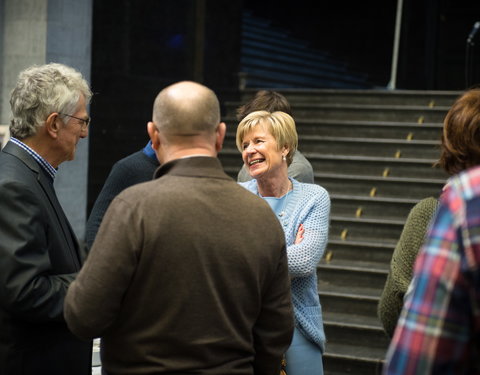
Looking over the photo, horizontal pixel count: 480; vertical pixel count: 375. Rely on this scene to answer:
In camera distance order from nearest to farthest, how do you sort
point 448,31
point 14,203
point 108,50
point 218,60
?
1. point 14,203
2. point 108,50
3. point 218,60
4. point 448,31

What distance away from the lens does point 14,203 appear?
8.69 feet

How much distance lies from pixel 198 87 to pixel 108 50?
5947 mm

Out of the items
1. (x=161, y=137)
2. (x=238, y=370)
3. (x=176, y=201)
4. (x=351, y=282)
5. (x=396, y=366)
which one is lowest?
(x=351, y=282)

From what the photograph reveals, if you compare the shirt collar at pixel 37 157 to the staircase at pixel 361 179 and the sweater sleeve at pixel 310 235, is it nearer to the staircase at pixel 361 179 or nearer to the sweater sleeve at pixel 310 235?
the sweater sleeve at pixel 310 235

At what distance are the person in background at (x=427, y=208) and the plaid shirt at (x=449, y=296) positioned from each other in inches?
42.1

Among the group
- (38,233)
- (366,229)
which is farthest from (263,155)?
(366,229)

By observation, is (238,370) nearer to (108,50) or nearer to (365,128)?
(108,50)

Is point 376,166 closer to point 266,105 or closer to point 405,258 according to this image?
point 266,105

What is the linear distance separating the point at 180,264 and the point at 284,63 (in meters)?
11.7

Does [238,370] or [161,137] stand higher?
[161,137]

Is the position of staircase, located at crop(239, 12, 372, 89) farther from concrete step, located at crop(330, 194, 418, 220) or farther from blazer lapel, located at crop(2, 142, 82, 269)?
blazer lapel, located at crop(2, 142, 82, 269)

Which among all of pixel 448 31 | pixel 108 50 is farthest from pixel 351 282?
pixel 448 31

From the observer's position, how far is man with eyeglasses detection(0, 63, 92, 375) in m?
2.61

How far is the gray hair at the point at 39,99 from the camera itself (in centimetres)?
288
